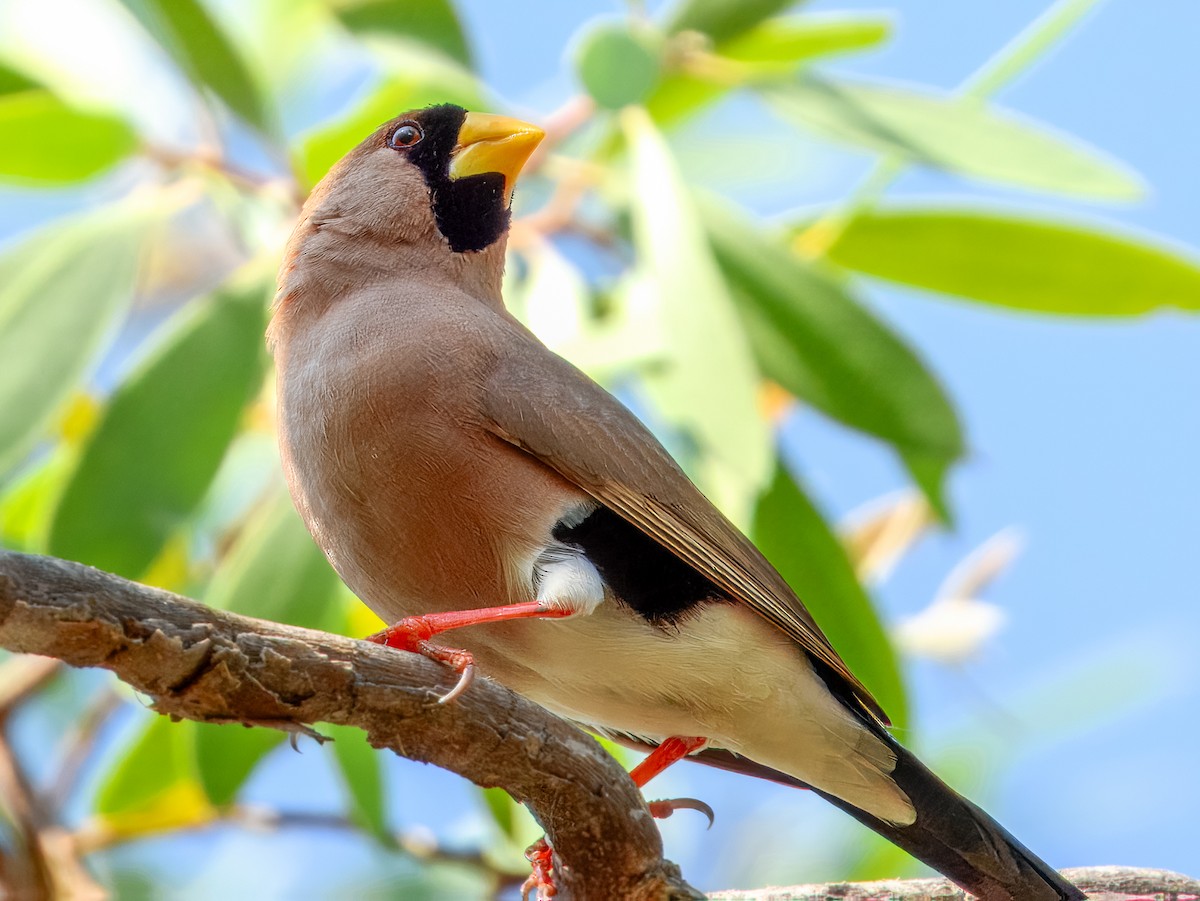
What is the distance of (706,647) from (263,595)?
133 cm

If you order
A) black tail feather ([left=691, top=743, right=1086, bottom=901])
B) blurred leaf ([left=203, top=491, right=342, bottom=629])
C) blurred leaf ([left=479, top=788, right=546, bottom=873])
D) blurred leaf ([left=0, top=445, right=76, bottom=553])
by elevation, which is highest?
blurred leaf ([left=0, top=445, right=76, bottom=553])

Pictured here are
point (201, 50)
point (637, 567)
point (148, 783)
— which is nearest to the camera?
point (637, 567)

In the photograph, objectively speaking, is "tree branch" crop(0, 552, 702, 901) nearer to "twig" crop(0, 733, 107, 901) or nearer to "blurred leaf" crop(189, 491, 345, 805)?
"blurred leaf" crop(189, 491, 345, 805)

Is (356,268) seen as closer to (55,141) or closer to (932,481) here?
(55,141)

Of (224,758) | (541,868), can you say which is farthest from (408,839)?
(541,868)

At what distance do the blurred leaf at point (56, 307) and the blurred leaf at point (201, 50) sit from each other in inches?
14.7

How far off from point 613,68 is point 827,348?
A: 0.85 m

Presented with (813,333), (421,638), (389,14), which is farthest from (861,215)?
(421,638)

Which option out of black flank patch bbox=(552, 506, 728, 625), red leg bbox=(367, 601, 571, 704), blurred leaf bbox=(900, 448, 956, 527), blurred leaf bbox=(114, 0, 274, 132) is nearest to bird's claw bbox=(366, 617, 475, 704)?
red leg bbox=(367, 601, 571, 704)

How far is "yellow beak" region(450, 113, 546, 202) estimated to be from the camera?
8.87ft

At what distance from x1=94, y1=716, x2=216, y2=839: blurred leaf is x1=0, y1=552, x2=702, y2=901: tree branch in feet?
6.97

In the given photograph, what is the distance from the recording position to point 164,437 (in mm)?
3439

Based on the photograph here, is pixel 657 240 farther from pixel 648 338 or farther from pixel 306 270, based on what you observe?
pixel 306 270

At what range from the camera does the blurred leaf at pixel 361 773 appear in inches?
133
